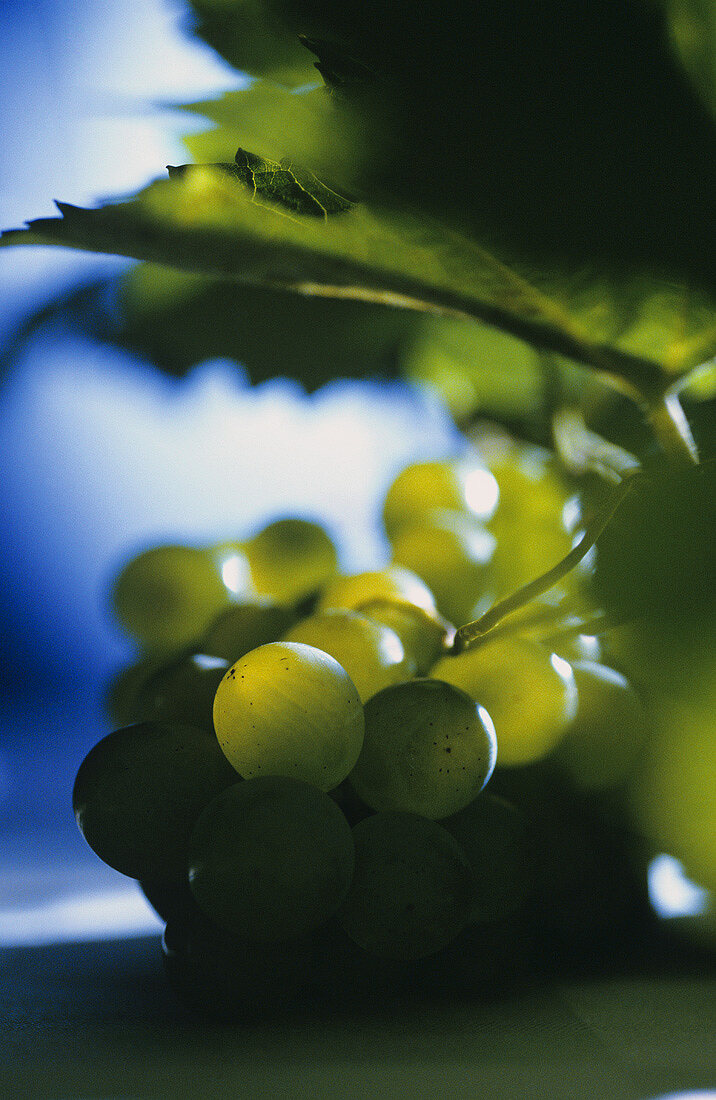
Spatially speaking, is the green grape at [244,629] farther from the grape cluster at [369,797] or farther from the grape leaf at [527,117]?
the grape leaf at [527,117]

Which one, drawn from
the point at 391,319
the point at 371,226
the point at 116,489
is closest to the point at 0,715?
the point at 116,489

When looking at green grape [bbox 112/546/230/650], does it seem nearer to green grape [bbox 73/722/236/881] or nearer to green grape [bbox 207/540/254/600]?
green grape [bbox 207/540/254/600]

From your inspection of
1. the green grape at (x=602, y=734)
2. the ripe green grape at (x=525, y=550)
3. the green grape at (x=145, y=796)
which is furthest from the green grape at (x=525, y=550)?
the green grape at (x=145, y=796)

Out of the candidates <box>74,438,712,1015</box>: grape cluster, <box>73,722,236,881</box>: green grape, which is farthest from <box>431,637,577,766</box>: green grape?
<box>73,722,236,881</box>: green grape

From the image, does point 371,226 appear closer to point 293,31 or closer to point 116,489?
point 293,31

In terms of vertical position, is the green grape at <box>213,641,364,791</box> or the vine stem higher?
the vine stem

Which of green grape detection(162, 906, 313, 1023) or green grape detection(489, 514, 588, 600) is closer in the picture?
green grape detection(162, 906, 313, 1023)
